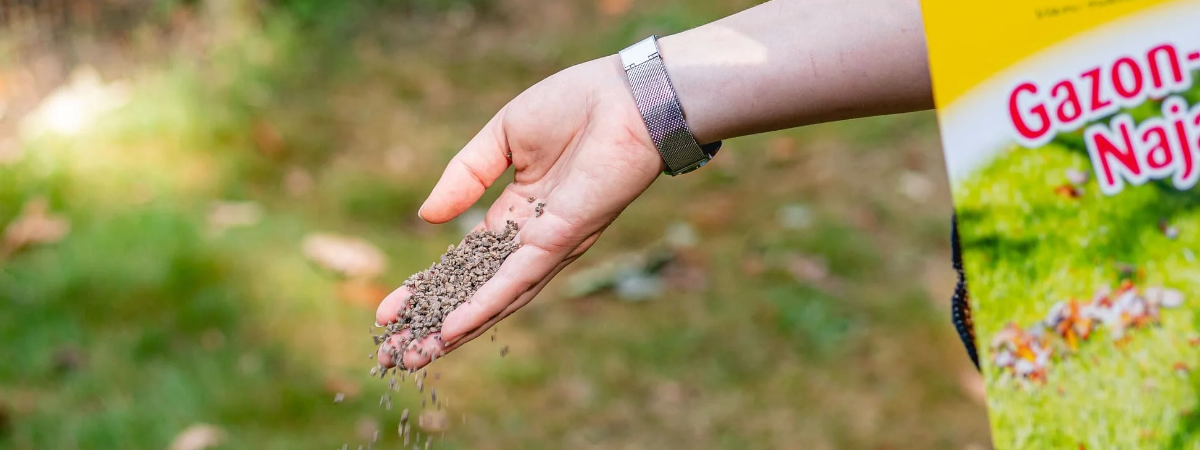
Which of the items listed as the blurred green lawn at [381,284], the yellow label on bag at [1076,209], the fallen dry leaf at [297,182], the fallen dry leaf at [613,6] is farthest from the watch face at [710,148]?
the fallen dry leaf at [613,6]

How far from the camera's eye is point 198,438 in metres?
2.16

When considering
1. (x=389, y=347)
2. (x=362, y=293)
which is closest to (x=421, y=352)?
(x=389, y=347)

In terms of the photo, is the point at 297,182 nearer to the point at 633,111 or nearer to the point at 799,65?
the point at 633,111

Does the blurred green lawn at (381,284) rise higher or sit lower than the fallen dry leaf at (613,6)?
lower

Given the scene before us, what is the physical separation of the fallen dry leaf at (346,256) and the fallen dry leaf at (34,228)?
2.42ft

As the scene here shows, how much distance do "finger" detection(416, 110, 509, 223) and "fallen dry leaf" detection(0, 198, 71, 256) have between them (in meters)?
1.73

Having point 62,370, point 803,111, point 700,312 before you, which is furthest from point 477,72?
point 803,111

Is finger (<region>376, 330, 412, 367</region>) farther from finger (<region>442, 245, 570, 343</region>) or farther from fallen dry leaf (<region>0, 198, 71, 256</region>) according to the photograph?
fallen dry leaf (<region>0, 198, 71, 256</region>)

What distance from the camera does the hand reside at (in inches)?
55.9

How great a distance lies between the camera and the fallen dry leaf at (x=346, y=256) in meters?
2.66

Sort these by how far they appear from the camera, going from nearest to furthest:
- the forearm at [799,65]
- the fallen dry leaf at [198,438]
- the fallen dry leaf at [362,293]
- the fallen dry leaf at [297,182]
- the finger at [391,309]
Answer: the forearm at [799,65] → the finger at [391,309] → the fallen dry leaf at [198,438] → the fallen dry leaf at [362,293] → the fallen dry leaf at [297,182]

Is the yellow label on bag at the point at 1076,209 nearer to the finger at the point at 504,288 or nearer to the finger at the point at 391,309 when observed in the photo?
the finger at the point at 504,288

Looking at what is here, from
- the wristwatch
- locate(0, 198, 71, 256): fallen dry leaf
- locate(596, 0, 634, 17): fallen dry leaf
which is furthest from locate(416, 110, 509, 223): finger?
locate(596, 0, 634, 17): fallen dry leaf

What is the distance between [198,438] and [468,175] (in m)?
1.13
